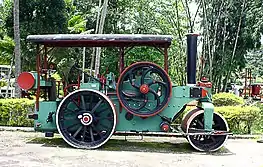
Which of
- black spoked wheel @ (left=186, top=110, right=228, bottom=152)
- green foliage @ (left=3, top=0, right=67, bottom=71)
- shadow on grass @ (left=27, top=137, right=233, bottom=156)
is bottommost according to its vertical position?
shadow on grass @ (left=27, top=137, right=233, bottom=156)

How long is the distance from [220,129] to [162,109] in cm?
114

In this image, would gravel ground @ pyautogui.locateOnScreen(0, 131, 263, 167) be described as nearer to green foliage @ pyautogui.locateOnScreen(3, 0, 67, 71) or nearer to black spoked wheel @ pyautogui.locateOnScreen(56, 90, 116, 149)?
black spoked wheel @ pyautogui.locateOnScreen(56, 90, 116, 149)

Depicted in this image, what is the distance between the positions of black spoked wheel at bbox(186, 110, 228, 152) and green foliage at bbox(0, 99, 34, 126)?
398 cm

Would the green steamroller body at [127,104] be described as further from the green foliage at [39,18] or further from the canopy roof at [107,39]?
the green foliage at [39,18]

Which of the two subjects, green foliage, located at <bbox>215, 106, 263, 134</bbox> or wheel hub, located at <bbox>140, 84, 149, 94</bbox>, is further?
green foliage, located at <bbox>215, 106, 263, 134</bbox>

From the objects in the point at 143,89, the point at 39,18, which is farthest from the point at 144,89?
the point at 39,18

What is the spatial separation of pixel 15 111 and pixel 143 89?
3814mm

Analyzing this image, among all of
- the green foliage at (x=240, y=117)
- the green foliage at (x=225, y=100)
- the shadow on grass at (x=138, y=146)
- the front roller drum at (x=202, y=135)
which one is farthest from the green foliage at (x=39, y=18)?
the front roller drum at (x=202, y=135)

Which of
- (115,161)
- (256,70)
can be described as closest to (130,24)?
(115,161)

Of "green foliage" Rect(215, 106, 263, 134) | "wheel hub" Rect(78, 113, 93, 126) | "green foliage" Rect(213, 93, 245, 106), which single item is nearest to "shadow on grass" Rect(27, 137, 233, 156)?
"wheel hub" Rect(78, 113, 93, 126)

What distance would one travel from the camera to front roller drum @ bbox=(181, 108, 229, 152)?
727 cm

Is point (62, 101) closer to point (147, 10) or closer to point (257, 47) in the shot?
point (147, 10)

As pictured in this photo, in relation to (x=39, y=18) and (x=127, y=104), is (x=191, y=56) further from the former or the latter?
(x=39, y=18)

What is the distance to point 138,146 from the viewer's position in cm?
766
